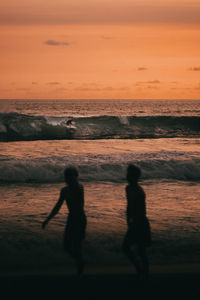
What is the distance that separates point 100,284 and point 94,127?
31.3 m

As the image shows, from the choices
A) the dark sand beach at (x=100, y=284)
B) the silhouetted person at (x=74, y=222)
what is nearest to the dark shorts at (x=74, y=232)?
the silhouetted person at (x=74, y=222)

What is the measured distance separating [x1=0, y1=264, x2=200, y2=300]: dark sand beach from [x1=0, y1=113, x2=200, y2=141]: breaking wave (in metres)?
25.3

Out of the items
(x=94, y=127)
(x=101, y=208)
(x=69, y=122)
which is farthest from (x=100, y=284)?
(x=69, y=122)

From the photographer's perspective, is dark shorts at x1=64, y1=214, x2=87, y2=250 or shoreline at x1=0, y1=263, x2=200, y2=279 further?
shoreline at x1=0, y1=263, x2=200, y2=279

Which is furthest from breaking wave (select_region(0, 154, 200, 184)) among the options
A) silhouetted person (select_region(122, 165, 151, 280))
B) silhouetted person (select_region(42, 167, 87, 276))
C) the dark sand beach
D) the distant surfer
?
the distant surfer

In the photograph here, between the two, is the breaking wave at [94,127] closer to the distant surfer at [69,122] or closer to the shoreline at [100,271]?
the distant surfer at [69,122]

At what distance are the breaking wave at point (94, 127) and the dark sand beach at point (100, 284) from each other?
997 inches

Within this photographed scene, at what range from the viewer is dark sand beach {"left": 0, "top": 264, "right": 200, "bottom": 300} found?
3693 millimetres

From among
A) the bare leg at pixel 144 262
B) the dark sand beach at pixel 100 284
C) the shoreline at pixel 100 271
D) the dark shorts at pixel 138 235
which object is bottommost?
the shoreline at pixel 100 271

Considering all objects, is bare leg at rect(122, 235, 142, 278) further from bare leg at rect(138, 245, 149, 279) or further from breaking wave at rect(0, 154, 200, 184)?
breaking wave at rect(0, 154, 200, 184)

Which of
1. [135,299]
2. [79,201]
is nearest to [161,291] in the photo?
[135,299]

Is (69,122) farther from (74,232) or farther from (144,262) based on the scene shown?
(144,262)

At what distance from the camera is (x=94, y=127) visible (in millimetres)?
35094

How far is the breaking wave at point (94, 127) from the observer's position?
3119 centimetres
